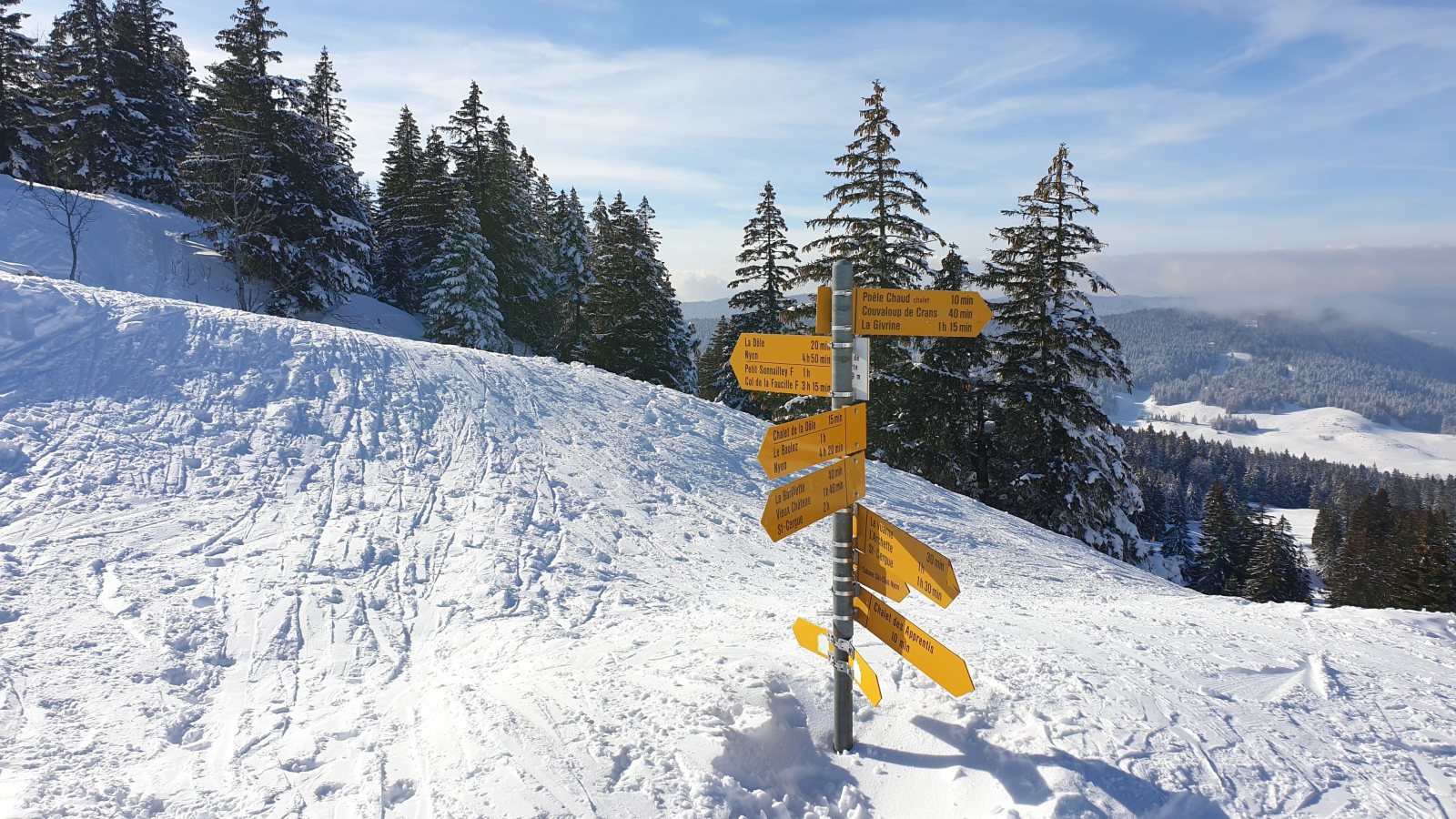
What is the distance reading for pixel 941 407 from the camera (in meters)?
19.0

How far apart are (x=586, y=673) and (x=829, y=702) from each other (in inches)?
68.8

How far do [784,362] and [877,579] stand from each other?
1.37 metres

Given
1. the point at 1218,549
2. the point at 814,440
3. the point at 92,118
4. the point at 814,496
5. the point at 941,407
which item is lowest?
the point at 1218,549

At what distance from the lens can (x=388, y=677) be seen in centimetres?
504

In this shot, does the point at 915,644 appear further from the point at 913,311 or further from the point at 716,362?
the point at 716,362

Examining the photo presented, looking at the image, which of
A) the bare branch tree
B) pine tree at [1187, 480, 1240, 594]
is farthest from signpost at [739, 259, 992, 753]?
pine tree at [1187, 480, 1240, 594]

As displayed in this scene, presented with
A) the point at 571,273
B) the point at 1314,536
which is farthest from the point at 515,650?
the point at 1314,536

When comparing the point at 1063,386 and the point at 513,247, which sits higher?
the point at 513,247

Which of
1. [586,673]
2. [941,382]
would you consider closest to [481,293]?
[941,382]

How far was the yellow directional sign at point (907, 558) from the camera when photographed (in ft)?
11.4

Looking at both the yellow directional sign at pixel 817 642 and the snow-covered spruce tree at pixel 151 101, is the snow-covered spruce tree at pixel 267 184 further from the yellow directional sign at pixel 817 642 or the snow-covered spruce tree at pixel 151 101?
the yellow directional sign at pixel 817 642

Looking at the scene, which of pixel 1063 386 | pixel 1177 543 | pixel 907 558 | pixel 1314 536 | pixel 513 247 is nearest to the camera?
pixel 907 558

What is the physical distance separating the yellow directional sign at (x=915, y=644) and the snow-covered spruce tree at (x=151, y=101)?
35.4 meters

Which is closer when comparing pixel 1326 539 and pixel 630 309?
pixel 630 309
